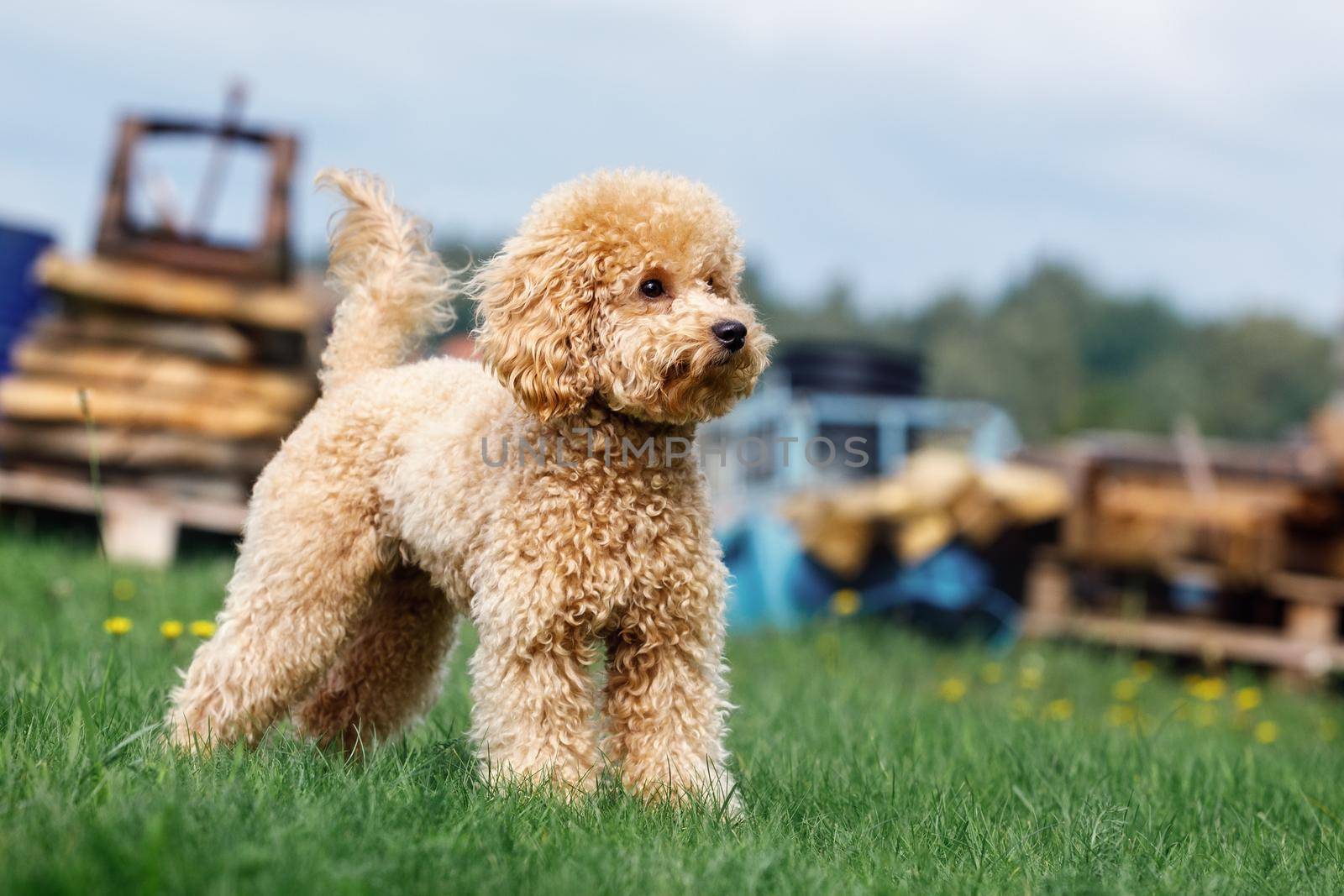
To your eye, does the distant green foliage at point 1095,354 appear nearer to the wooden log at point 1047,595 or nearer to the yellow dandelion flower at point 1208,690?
the wooden log at point 1047,595

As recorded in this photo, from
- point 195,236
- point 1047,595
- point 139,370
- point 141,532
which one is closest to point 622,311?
point 141,532

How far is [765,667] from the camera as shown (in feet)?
21.8

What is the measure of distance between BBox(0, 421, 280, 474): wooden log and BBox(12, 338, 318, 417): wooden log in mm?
297

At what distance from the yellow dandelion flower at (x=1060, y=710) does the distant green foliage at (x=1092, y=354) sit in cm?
2299

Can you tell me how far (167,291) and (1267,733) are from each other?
6767 mm

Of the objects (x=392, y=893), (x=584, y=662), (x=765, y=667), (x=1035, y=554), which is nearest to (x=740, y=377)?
(x=584, y=662)

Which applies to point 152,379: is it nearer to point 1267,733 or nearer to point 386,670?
point 386,670

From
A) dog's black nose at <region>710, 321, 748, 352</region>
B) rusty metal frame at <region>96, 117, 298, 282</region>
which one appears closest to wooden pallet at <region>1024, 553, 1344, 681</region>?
rusty metal frame at <region>96, 117, 298, 282</region>

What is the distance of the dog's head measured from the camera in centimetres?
294

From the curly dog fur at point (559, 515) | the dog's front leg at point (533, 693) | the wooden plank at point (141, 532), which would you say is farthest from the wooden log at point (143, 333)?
the dog's front leg at point (533, 693)

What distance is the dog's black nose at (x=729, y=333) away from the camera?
291 cm

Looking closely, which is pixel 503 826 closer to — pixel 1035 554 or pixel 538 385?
pixel 538 385

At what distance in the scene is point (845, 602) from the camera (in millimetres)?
7348

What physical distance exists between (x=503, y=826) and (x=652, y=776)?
510 millimetres
